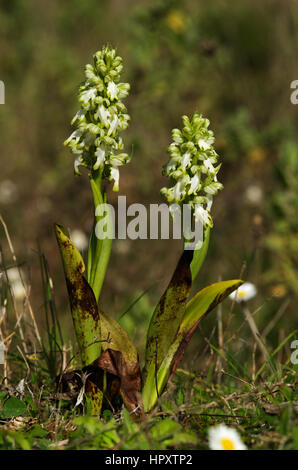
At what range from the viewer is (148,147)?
17.5 ft

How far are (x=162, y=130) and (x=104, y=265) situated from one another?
13.6 feet

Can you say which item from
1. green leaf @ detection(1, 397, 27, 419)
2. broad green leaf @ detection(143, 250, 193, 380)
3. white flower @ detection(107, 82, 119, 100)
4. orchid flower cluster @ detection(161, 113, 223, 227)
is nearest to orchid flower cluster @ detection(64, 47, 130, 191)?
white flower @ detection(107, 82, 119, 100)

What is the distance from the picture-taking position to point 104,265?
1.68 metres

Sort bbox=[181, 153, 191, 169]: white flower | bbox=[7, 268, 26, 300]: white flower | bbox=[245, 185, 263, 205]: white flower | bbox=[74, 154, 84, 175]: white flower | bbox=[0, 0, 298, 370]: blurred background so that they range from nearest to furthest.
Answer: bbox=[181, 153, 191, 169]: white flower < bbox=[74, 154, 84, 175]: white flower < bbox=[7, 268, 26, 300]: white flower < bbox=[0, 0, 298, 370]: blurred background < bbox=[245, 185, 263, 205]: white flower

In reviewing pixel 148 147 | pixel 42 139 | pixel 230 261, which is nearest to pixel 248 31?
pixel 148 147

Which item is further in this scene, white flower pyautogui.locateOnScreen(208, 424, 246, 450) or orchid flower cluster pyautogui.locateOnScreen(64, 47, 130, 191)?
orchid flower cluster pyautogui.locateOnScreen(64, 47, 130, 191)

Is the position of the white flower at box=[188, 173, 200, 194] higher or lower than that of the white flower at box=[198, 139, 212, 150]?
lower

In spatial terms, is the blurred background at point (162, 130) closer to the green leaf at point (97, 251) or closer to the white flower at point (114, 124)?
the green leaf at point (97, 251)

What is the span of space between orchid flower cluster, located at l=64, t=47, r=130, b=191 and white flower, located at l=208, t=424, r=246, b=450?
815 millimetres

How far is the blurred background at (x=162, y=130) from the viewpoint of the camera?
153 inches

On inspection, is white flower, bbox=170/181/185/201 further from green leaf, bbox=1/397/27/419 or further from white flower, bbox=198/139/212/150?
green leaf, bbox=1/397/27/419

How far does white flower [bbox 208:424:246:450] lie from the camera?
4.53 feet
